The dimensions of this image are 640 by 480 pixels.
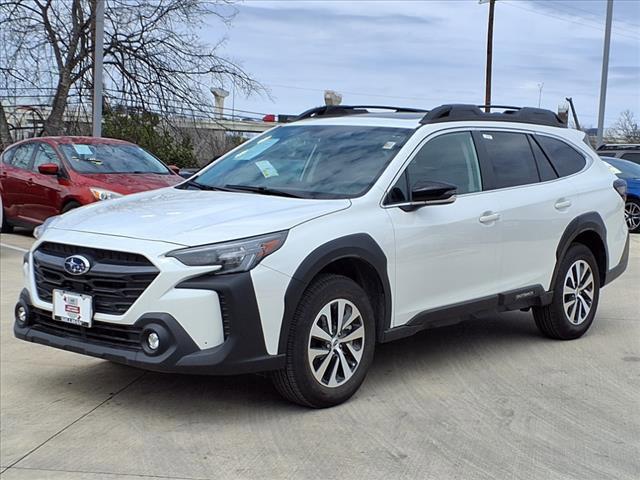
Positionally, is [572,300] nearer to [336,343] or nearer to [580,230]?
[580,230]

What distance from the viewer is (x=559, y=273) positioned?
6.36 metres

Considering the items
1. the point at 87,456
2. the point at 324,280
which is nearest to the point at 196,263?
the point at 324,280

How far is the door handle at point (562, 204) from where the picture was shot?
6.29m

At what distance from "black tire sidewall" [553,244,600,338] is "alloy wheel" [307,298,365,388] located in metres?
2.20

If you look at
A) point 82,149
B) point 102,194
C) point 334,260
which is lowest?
point 102,194

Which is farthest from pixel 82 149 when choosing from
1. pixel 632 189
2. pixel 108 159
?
pixel 632 189

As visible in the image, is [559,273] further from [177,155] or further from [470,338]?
[177,155]

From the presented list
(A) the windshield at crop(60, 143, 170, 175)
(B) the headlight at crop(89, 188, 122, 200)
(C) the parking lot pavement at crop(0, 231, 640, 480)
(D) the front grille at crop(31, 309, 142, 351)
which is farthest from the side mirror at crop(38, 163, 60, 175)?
(D) the front grille at crop(31, 309, 142, 351)

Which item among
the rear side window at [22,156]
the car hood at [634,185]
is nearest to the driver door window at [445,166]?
the rear side window at [22,156]

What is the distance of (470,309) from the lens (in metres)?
5.59

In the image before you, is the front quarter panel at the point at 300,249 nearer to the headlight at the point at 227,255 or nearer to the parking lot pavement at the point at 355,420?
the headlight at the point at 227,255

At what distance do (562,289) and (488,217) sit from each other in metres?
1.17

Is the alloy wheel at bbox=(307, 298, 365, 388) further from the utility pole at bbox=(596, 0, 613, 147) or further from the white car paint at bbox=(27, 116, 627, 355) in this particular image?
the utility pole at bbox=(596, 0, 613, 147)

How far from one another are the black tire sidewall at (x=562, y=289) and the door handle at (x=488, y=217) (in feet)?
3.20
